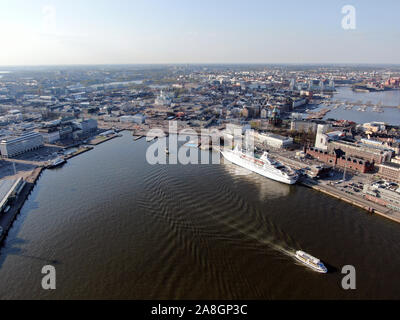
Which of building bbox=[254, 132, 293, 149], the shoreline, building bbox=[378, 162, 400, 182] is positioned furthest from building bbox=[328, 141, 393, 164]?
the shoreline

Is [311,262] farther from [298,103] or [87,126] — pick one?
[298,103]

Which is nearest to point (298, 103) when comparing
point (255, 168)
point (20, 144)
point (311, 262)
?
point (255, 168)

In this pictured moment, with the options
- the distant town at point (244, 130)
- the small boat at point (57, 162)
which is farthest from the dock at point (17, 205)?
the small boat at point (57, 162)

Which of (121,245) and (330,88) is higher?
(330,88)

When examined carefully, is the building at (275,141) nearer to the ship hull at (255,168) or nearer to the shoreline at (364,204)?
the ship hull at (255,168)
